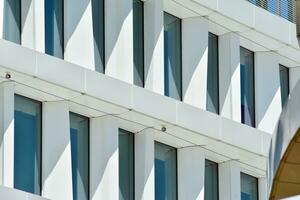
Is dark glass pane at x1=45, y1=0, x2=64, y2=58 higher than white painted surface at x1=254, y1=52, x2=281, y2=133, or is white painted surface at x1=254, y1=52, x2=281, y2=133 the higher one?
white painted surface at x1=254, y1=52, x2=281, y2=133

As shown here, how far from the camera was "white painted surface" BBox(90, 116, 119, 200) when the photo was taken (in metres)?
57.9

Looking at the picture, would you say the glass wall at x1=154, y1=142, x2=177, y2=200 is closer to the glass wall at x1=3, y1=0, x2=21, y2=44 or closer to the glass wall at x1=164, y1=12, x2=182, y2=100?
the glass wall at x1=164, y1=12, x2=182, y2=100

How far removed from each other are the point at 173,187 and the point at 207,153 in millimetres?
1479

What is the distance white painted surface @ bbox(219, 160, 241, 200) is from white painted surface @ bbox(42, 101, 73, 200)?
262 inches

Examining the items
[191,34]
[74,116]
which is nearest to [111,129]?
[74,116]

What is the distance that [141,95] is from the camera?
58.4m

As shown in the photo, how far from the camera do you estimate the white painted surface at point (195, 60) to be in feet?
201

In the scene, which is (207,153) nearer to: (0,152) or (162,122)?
(162,122)

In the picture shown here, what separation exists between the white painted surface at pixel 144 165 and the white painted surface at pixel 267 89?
5243mm

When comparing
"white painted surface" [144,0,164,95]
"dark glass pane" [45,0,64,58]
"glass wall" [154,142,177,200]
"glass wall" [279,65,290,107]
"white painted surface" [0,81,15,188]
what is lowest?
"white painted surface" [0,81,15,188]

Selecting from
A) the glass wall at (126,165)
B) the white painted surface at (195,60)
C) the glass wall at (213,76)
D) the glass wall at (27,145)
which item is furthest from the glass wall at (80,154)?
the glass wall at (213,76)

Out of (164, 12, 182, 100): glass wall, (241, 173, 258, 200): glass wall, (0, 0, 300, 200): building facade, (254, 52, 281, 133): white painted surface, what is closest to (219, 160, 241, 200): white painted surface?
(0, 0, 300, 200): building facade

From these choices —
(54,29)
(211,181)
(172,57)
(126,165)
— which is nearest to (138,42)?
(172,57)

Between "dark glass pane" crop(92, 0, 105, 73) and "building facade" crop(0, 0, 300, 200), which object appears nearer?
"building facade" crop(0, 0, 300, 200)
